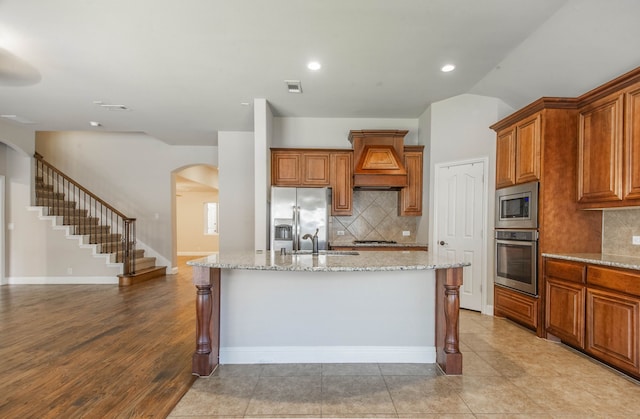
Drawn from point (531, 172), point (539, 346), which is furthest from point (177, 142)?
point (539, 346)

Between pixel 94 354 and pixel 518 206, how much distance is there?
4.51 meters

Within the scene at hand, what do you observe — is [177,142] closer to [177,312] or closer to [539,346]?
[177,312]

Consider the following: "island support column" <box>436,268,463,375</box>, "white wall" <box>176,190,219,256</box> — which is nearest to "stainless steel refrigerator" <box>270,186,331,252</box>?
"island support column" <box>436,268,463,375</box>

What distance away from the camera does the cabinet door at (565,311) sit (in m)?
2.68

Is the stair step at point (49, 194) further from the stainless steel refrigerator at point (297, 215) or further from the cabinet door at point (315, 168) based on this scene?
the cabinet door at point (315, 168)

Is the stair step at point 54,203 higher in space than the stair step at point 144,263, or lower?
higher

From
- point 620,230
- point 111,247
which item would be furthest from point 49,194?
point 620,230

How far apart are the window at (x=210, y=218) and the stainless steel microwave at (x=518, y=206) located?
31.9ft

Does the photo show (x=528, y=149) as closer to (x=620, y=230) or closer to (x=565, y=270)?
(x=620, y=230)

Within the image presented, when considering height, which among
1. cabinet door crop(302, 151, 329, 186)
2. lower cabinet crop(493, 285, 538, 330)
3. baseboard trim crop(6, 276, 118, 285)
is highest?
cabinet door crop(302, 151, 329, 186)

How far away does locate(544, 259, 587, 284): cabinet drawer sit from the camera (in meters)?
2.68

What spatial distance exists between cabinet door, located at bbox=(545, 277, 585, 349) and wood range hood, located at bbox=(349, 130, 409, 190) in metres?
2.28

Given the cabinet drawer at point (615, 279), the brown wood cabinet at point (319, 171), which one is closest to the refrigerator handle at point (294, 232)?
the brown wood cabinet at point (319, 171)

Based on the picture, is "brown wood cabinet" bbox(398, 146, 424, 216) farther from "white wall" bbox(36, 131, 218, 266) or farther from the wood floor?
"white wall" bbox(36, 131, 218, 266)
